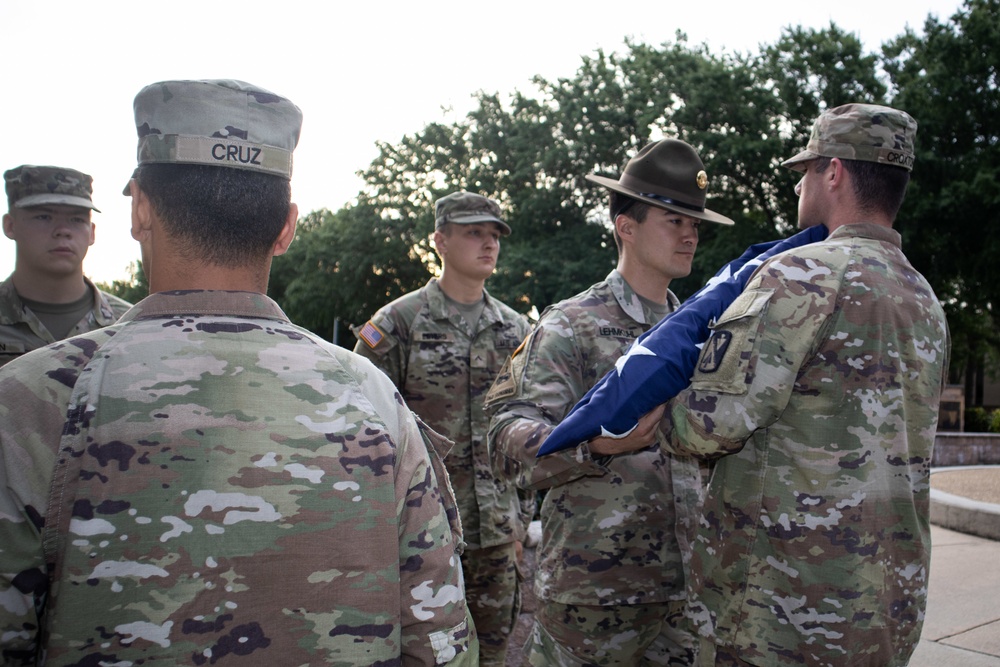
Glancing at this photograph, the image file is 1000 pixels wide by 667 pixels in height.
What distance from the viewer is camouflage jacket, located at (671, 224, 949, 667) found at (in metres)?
2.30

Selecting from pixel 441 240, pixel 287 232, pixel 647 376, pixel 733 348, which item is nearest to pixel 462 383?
pixel 441 240

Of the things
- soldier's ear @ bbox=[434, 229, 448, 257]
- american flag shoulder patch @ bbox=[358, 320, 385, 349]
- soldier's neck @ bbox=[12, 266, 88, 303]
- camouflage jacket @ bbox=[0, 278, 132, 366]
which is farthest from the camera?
soldier's ear @ bbox=[434, 229, 448, 257]

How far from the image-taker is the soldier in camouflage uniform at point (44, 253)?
4.32 meters

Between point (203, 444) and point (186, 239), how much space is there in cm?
39

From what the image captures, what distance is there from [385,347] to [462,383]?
523 millimetres

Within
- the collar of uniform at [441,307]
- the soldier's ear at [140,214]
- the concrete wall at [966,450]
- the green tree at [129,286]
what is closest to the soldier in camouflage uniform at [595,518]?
the soldier's ear at [140,214]

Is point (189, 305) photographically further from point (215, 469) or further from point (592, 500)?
point (592, 500)

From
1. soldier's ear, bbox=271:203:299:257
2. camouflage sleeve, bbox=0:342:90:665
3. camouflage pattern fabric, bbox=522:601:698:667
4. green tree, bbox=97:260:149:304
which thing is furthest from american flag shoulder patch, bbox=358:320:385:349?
green tree, bbox=97:260:149:304

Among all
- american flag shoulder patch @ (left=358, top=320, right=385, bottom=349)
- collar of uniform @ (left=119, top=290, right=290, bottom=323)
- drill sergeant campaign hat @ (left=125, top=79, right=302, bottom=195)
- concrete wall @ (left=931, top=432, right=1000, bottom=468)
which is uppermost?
drill sergeant campaign hat @ (left=125, top=79, right=302, bottom=195)

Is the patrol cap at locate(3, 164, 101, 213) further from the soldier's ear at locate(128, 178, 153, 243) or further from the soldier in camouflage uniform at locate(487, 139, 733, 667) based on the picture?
the soldier's ear at locate(128, 178, 153, 243)

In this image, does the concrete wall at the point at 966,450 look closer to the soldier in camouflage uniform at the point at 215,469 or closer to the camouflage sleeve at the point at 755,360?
the camouflage sleeve at the point at 755,360

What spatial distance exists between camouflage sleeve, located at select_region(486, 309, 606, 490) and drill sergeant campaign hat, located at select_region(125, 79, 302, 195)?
1.44m

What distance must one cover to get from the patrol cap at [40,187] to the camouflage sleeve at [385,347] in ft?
5.49

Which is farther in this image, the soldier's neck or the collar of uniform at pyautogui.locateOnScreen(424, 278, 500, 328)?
the collar of uniform at pyautogui.locateOnScreen(424, 278, 500, 328)
